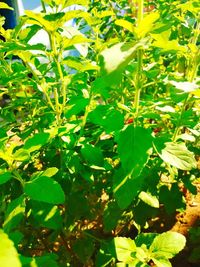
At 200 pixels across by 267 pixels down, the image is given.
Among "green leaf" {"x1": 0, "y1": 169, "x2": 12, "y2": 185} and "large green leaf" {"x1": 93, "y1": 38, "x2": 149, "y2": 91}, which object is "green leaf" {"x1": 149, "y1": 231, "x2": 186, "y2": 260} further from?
"large green leaf" {"x1": 93, "y1": 38, "x2": 149, "y2": 91}

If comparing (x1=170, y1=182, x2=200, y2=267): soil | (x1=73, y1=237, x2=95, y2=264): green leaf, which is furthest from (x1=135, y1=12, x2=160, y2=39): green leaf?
(x1=170, y1=182, x2=200, y2=267): soil

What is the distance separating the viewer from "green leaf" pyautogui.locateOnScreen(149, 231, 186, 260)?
1.48 metres

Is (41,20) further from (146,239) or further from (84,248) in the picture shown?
(84,248)

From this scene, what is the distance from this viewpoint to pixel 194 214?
2975 mm

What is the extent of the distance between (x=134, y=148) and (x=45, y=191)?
15.6 inches

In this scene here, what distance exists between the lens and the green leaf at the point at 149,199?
1.82 m

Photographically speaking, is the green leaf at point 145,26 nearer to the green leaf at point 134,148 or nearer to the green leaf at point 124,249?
the green leaf at point 134,148

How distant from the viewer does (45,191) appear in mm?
1271

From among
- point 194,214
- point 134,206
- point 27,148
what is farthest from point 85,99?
point 194,214

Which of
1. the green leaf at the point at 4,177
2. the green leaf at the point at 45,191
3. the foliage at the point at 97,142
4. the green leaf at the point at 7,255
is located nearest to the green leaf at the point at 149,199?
the foliage at the point at 97,142

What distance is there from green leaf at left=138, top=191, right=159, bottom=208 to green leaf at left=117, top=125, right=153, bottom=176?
561mm

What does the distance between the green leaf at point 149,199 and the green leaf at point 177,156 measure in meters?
0.46

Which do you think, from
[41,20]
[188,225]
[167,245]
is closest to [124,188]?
[167,245]

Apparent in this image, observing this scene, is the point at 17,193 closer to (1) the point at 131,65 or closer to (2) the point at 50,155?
(2) the point at 50,155
